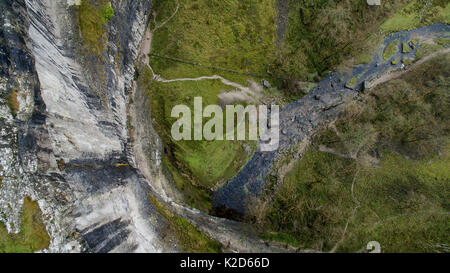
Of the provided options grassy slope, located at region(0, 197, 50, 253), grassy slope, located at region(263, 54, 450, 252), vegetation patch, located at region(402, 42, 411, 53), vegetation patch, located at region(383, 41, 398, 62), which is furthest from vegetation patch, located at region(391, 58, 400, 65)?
grassy slope, located at region(0, 197, 50, 253)

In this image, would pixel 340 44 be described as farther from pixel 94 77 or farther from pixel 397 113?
pixel 94 77

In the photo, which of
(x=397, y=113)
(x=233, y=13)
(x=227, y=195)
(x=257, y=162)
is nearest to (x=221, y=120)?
(x=257, y=162)

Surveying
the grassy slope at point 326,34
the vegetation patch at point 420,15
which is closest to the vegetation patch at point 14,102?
the grassy slope at point 326,34

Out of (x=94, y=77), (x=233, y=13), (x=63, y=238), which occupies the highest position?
(x=233, y=13)

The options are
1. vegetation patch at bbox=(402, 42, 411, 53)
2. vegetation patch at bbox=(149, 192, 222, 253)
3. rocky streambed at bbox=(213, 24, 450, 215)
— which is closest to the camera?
vegetation patch at bbox=(149, 192, 222, 253)

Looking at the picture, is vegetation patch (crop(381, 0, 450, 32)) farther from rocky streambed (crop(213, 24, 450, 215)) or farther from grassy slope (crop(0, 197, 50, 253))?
grassy slope (crop(0, 197, 50, 253))

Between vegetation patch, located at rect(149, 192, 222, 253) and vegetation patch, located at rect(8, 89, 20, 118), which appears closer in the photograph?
vegetation patch, located at rect(8, 89, 20, 118)

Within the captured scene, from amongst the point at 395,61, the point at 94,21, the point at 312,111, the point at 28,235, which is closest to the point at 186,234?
the point at 28,235
